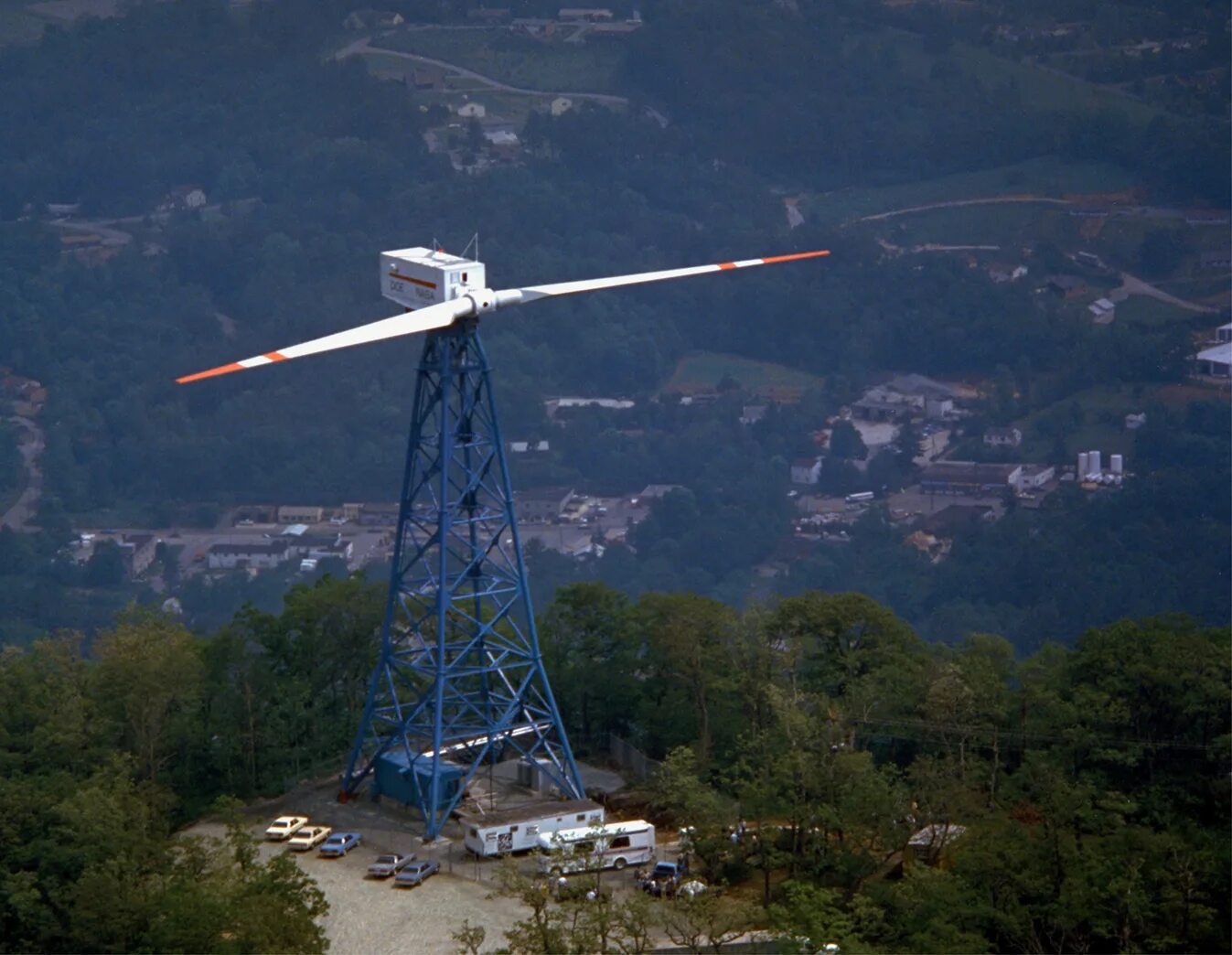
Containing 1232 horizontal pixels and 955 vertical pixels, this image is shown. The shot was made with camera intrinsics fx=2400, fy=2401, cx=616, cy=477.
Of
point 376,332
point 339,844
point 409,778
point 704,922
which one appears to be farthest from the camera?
point 409,778

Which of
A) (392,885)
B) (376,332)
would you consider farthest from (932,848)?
(376,332)

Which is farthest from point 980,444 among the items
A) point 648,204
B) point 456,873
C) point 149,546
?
point 456,873

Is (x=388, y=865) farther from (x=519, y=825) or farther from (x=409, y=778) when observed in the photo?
(x=409, y=778)

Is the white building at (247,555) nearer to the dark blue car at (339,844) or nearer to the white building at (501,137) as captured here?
the white building at (501,137)

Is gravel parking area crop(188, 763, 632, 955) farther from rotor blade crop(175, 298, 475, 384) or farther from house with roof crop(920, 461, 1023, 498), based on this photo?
house with roof crop(920, 461, 1023, 498)

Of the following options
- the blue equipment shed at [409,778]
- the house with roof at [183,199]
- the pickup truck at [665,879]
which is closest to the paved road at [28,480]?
the house with roof at [183,199]

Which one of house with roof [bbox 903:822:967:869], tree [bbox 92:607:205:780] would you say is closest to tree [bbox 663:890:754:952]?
house with roof [bbox 903:822:967:869]
